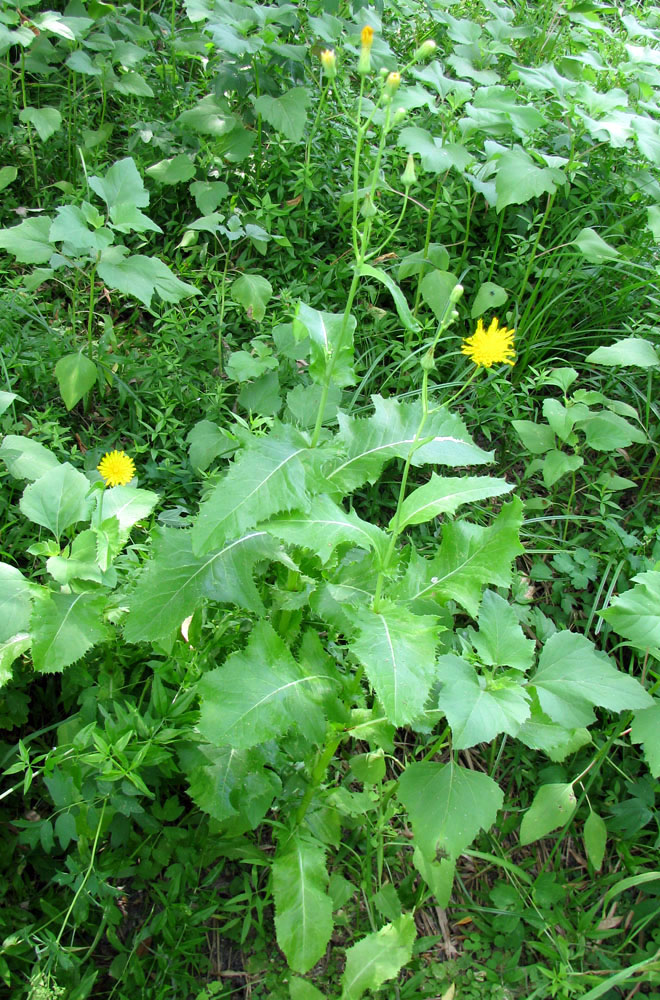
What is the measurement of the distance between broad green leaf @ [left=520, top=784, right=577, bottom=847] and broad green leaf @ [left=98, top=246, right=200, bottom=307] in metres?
1.93

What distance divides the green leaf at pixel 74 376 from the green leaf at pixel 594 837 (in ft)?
7.06

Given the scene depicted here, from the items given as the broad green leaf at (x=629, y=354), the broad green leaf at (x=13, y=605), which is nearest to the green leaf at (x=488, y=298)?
the broad green leaf at (x=629, y=354)

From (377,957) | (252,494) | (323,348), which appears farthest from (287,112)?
(377,957)

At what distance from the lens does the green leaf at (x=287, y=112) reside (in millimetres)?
3025

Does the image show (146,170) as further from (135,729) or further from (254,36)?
(135,729)

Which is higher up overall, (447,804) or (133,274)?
(133,274)

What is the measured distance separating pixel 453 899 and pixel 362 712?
0.72 m

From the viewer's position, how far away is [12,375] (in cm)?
275

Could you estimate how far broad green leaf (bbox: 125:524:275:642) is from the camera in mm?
1621

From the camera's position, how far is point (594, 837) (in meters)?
2.10

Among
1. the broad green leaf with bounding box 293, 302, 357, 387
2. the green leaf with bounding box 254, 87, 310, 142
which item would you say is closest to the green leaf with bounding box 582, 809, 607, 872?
the broad green leaf with bounding box 293, 302, 357, 387

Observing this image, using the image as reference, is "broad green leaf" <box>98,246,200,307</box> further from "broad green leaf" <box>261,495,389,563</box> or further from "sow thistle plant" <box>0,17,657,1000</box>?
"broad green leaf" <box>261,495,389,563</box>

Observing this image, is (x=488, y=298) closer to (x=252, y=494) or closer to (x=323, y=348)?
(x=323, y=348)

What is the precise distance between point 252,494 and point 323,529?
18 centimetres
